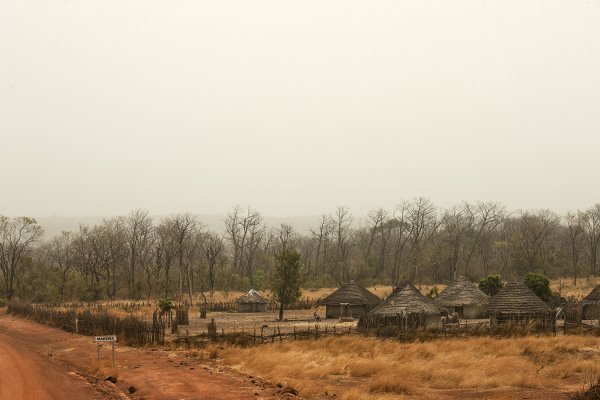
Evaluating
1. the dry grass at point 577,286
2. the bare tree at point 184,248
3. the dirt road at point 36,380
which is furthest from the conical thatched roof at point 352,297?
the dirt road at point 36,380

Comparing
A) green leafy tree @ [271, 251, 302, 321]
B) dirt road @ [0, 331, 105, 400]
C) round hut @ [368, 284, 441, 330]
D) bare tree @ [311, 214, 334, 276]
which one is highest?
bare tree @ [311, 214, 334, 276]

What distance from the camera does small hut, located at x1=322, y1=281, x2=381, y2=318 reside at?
50.3 metres

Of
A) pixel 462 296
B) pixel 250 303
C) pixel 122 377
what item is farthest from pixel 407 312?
pixel 250 303

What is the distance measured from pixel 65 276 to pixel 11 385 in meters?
57.4

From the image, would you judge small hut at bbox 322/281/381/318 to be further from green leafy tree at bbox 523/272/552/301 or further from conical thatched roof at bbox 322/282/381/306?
green leafy tree at bbox 523/272/552/301

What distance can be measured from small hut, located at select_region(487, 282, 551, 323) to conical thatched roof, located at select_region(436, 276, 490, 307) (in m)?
7.20

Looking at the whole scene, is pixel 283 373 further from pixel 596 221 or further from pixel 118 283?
pixel 596 221

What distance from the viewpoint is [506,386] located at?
2184 cm

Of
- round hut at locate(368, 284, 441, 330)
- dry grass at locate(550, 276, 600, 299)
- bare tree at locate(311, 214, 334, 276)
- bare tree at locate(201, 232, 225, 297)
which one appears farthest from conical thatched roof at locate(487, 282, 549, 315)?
bare tree at locate(311, 214, 334, 276)

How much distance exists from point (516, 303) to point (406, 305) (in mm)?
7710

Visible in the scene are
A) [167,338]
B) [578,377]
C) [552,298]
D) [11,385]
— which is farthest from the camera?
[552,298]

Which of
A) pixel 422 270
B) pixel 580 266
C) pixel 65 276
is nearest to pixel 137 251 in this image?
pixel 65 276

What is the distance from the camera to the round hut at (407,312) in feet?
123

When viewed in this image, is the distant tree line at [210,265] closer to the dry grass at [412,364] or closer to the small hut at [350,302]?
the small hut at [350,302]
